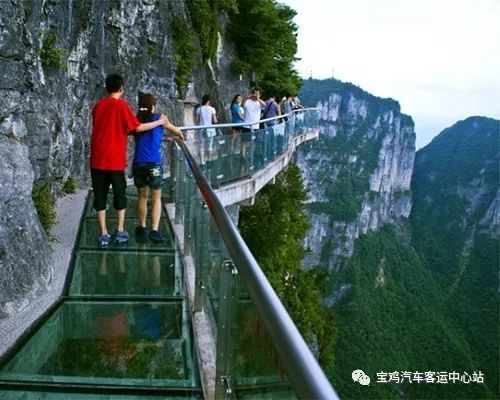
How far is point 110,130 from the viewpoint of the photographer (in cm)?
485

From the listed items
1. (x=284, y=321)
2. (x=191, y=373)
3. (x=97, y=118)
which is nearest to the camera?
(x=284, y=321)

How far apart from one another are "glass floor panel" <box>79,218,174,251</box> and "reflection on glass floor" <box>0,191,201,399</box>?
0.32 meters

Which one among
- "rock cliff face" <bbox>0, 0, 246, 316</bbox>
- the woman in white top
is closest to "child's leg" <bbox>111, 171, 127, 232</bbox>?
"rock cliff face" <bbox>0, 0, 246, 316</bbox>

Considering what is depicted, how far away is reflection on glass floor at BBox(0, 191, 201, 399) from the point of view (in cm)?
279

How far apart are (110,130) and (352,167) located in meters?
117

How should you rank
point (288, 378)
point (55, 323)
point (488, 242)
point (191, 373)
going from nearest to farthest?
point (288, 378) < point (191, 373) < point (55, 323) < point (488, 242)

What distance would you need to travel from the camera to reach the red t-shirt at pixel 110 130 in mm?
4820

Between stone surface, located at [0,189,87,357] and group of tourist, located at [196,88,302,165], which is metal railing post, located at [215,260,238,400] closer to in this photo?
stone surface, located at [0,189,87,357]

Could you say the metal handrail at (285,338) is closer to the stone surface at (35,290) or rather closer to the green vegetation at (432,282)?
the stone surface at (35,290)

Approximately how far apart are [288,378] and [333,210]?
339 ft

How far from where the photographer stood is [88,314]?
3756 mm

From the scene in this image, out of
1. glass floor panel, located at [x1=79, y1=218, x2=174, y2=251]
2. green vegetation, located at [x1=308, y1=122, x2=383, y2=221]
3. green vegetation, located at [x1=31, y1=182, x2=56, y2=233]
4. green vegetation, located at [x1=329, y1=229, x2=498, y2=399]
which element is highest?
green vegetation, located at [x1=31, y1=182, x2=56, y2=233]

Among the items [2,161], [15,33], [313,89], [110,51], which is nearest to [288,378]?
[2,161]

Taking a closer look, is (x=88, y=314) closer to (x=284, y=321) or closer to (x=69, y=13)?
(x=284, y=321)
